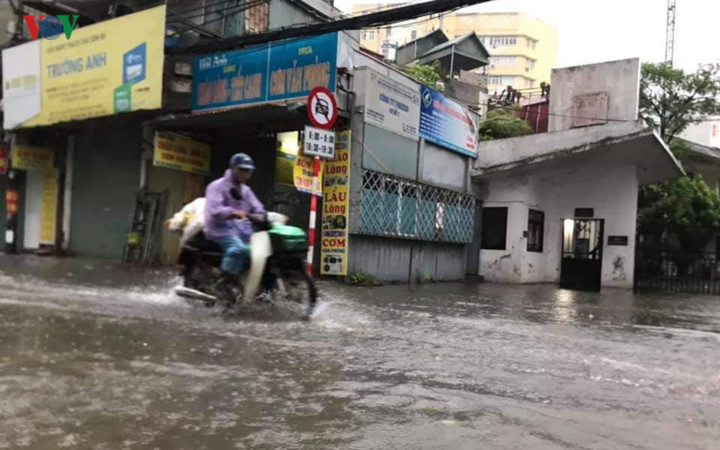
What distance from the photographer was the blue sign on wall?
10.2 m

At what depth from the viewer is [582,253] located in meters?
16.3

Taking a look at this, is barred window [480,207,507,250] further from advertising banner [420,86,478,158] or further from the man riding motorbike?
the man riding motorbike

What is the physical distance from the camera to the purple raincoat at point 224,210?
18.1 feet

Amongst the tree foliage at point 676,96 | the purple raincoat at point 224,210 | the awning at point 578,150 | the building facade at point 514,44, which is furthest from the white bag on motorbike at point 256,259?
the building facade at point 514,44

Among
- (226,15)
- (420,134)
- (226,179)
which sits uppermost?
(226,15)

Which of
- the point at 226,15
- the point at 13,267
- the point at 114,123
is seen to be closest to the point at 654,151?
the point at 226,15

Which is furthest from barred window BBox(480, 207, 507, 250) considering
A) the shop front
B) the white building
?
the shop front

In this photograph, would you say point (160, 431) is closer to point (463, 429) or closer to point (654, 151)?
point (463, 429)

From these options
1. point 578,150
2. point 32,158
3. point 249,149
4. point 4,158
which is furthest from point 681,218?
point 4,158

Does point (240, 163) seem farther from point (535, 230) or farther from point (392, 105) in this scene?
point (535, 230)

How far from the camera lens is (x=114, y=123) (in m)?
→ 13.9

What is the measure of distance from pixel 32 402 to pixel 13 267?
8864 millimetres

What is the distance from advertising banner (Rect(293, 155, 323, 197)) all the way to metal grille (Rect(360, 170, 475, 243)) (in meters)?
1.29

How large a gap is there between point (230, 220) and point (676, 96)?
21593 millimetres
